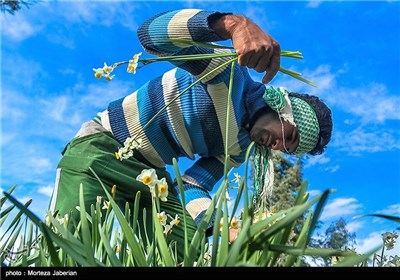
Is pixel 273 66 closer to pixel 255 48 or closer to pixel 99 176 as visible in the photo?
pixel 255 48

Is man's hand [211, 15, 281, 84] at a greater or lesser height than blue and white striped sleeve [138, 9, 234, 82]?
lesser

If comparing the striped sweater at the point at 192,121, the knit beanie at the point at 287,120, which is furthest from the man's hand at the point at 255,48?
the knit beanie at the point at 287,120

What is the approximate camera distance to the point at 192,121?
1692 millimetres

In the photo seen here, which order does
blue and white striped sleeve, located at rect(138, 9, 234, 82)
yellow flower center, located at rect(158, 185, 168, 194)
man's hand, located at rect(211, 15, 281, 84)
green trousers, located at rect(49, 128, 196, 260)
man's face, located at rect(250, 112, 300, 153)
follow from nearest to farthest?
yellow flower center, located at rect(158, 185, 168, 194) → man's hand, located at rect(211, 15, 281, 84) → blue and white striped sleeve, located at rect(138, 9, 234, 82) → green trousers, located at rect(49, 128, 196, 260) → man's face, located at rect(250, 112, 300, 153)

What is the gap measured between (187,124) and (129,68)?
2.31ft

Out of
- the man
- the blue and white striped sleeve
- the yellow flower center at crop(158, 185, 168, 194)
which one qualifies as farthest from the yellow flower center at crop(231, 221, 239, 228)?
the man

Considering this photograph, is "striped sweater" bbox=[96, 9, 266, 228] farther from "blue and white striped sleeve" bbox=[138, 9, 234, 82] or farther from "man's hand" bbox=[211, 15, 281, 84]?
"man's hand" bbox=[211, 15, 281, 84]

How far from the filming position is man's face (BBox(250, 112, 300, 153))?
5.51 feet

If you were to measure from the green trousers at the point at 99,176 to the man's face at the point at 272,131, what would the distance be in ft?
1.11

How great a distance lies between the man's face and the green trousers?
34 cm

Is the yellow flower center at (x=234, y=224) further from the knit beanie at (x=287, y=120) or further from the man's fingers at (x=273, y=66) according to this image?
the knit beanie at (x=287, y=120)

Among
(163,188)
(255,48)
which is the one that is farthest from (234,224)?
(255,48)

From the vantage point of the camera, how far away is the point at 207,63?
4.74 ft

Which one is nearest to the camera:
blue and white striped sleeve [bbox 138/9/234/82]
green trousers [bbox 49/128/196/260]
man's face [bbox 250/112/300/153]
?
blue and white striped sleeve [bbox 138/9/234/82]
